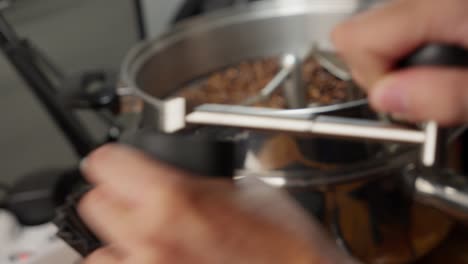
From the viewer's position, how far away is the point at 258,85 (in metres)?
0.46

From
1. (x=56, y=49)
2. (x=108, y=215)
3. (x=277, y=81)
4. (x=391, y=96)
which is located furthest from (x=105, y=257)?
(x=56, y=49)

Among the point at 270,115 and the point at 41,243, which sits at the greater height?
the point at 270,115

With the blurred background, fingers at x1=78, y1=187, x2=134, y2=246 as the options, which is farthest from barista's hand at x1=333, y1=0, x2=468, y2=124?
the blurred background

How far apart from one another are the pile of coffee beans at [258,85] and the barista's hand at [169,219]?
0.73 ft

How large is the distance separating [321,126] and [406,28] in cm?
5

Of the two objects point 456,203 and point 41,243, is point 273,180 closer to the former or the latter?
point 456,203

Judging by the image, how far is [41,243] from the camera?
456 millimetres

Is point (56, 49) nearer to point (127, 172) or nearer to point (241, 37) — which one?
point (241, 37)

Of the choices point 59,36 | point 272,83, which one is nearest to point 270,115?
point 272,83

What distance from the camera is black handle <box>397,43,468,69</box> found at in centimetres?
20

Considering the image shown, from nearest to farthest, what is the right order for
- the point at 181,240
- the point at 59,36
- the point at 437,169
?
the point at 181,240
the point at 437,169
the point at 59,36

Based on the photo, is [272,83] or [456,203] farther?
[272,83]

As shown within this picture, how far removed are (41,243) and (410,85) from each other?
35cm

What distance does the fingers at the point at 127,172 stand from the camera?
181 mm
